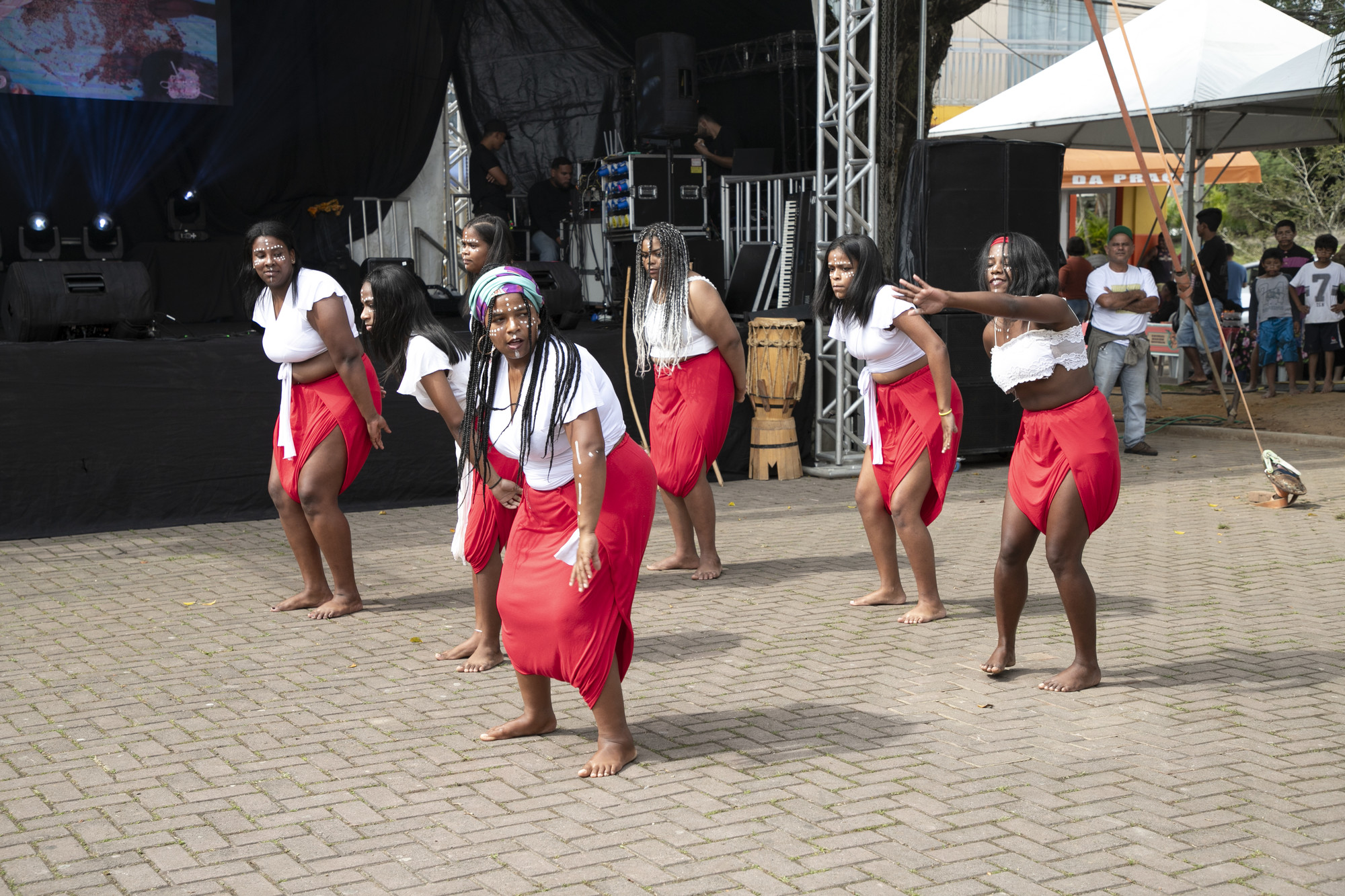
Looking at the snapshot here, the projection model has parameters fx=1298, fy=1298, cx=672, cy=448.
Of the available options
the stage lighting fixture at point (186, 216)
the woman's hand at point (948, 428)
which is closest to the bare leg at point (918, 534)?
the woman's hand at point (948, 428)

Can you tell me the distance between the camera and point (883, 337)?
6016mm

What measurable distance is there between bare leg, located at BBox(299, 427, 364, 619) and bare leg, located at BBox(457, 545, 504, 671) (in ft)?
3.87

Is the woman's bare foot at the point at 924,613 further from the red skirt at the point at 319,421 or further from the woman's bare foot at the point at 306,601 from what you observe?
the woman's bare foot at the point at 306,601

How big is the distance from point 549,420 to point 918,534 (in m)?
2.67

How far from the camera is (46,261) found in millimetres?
9508

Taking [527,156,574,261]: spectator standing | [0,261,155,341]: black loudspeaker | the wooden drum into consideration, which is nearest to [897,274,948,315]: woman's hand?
the wooden drum

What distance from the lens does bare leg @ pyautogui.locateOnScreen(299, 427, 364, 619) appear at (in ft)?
20.2

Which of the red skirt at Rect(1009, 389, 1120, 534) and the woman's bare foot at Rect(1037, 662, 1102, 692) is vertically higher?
the red skirt at Rect(1009, 389, 1120, 534)

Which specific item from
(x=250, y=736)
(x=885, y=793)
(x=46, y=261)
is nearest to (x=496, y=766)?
(x=250, y=736)

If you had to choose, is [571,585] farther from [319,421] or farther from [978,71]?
[978,71]

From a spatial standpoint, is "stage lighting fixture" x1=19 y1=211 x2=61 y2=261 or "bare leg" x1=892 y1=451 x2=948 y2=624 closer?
"bare leg" x1=892 y1=451 x2=948 y2=624

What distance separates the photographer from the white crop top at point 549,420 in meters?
3.90

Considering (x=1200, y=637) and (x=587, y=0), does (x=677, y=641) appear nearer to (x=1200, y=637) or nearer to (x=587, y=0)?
(x=1200, y=637)

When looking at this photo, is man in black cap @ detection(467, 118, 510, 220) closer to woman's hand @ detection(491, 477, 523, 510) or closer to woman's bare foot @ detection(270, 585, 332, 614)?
woman's bare foot @ detection(270, 585, 332, 614)
